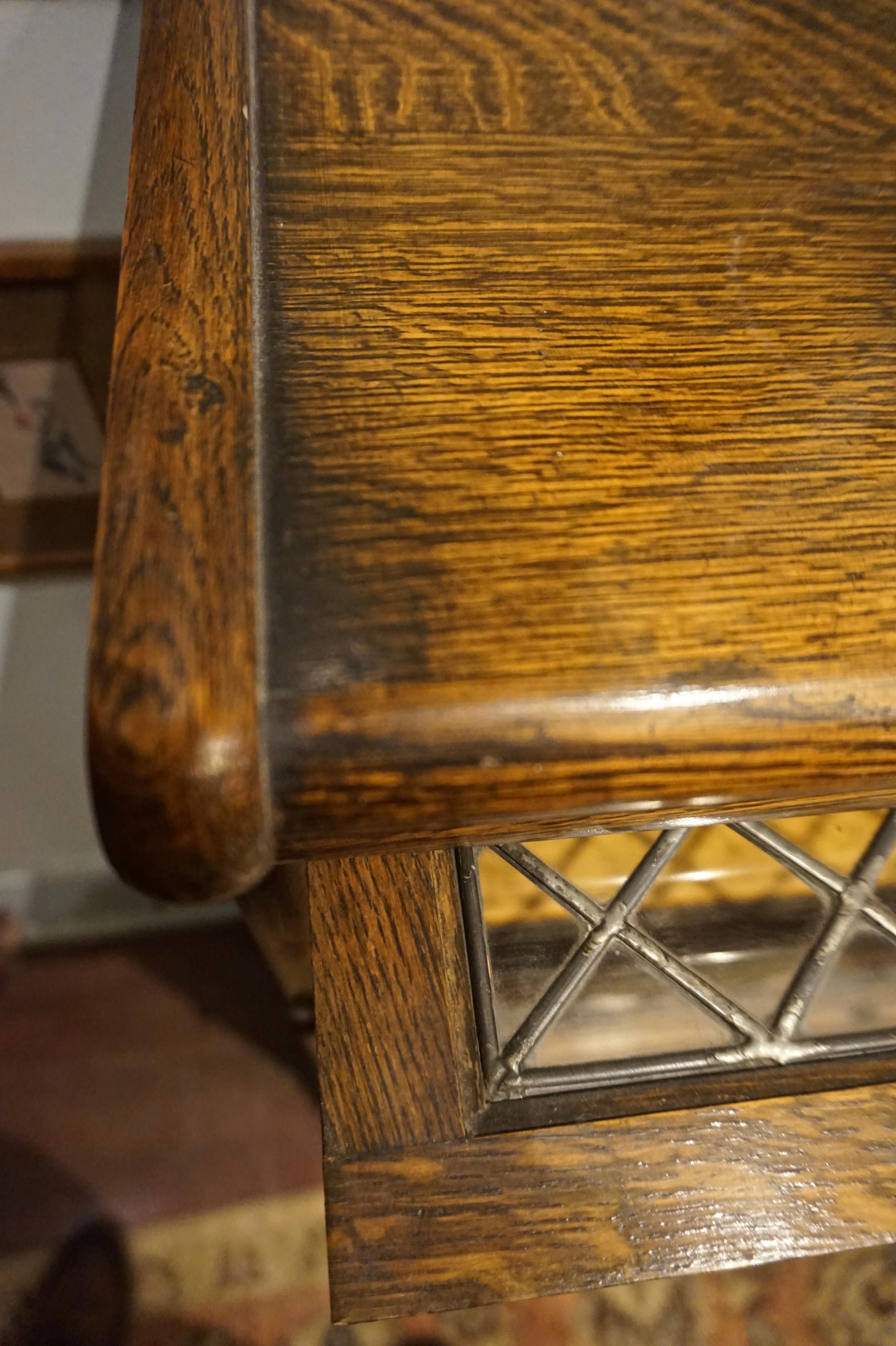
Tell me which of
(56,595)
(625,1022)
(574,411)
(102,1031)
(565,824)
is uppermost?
(574,411)

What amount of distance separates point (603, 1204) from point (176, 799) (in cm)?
26

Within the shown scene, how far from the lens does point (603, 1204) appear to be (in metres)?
0.32

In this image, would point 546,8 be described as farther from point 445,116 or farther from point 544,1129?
point 544,1129

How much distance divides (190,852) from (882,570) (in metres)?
0.20

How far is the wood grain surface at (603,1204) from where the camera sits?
0.31 meters

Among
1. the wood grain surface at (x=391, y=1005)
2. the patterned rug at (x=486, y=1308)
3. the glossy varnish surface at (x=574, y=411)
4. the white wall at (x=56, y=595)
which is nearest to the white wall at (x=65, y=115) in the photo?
the white wall at (x=56, y=595)

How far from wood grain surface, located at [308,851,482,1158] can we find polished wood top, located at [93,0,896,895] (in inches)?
3.9

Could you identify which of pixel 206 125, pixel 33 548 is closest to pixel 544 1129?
pixel 206 125

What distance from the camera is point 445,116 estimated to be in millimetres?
306

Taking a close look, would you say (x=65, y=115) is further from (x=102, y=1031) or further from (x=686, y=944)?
(x=102, y=1031)

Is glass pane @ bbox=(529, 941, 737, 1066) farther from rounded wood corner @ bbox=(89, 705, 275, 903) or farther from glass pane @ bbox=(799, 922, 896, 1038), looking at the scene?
rounded wood corner @ bbox=(89, 705, 275, 903)

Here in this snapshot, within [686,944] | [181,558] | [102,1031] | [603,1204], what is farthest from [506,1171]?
[102,1031]

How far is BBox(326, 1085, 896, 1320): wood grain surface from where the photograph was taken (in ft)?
1.03

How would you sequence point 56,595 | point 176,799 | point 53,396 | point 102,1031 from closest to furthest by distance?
point 176,799, point 53,396, point 56,595, point 102,1031
